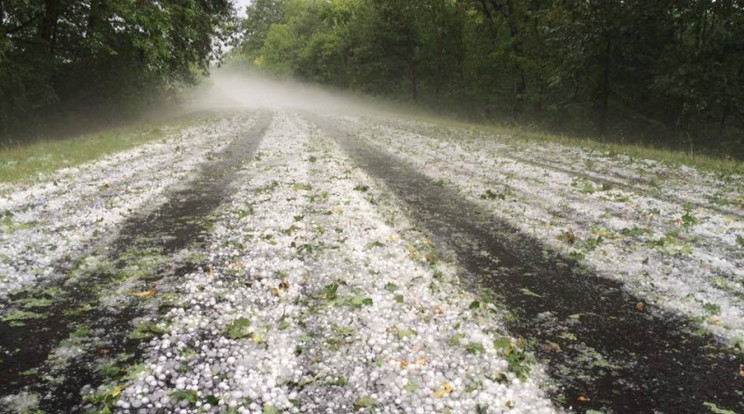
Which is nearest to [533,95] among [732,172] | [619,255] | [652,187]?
[732,172]

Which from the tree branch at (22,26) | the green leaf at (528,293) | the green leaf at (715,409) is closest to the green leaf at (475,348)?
the green leaf at (528,293)

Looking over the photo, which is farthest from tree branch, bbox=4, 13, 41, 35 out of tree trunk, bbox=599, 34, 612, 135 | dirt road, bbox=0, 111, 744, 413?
tree trunk, bbox=599, 34, 612, 135

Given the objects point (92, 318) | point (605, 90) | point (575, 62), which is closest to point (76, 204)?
point (92, 318)

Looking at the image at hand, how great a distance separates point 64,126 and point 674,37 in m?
31.6

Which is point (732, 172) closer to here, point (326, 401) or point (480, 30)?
point (326, 401)

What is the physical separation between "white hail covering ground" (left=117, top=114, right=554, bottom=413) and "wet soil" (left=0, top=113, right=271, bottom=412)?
0.37 m

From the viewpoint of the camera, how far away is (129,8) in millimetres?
19266

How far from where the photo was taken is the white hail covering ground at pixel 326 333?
3.51 metres

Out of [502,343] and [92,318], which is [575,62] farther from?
[92,318]

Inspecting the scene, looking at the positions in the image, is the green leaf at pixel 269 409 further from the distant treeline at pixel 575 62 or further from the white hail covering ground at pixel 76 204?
the distant treeline at pixel 575 62

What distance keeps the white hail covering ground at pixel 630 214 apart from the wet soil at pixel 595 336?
0.34 meters

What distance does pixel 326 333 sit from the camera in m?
4.39

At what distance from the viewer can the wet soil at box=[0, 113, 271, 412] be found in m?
3.54

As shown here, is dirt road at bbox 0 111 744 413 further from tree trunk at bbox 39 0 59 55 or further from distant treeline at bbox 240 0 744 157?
tree trunk at bbox 39 0 59 55
